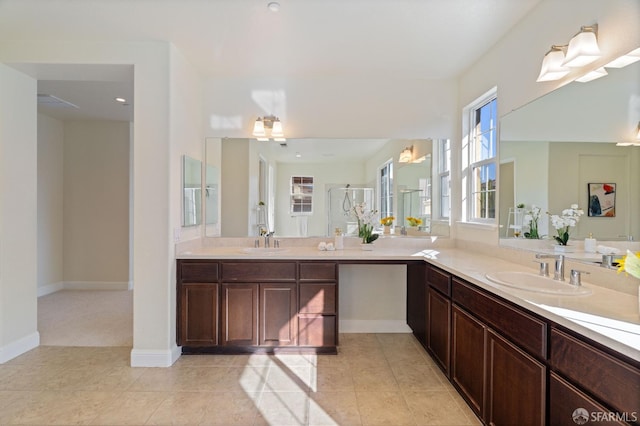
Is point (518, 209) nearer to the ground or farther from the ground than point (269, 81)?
nearer to the ground

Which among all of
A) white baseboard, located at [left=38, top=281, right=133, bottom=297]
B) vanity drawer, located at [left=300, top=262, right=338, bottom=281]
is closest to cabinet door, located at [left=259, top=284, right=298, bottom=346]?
vanity drawer, located at [left=300, top=262, right=338, bottom=281]

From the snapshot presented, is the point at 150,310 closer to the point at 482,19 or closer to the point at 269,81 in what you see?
the point at 269,81

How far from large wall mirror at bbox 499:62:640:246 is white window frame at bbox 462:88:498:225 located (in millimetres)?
280

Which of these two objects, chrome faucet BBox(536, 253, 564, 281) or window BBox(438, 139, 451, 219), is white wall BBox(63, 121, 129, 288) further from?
chrome faucet BBox(536, 253, 564, 281)

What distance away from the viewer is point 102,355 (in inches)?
115

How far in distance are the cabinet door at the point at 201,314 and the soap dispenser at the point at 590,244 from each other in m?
2.61

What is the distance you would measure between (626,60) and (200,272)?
3059 millimetres

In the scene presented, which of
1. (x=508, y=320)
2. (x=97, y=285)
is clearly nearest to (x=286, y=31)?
(x=508, y=320)

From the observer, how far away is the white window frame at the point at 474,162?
110 inches

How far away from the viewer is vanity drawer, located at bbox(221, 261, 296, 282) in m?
2.87

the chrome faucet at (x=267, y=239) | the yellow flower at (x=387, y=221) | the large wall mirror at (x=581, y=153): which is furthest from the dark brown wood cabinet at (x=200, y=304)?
the large wall mirror at (x=581, y=153)

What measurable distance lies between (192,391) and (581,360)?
7.46 feet

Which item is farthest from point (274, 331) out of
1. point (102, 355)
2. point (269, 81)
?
point (269, 81)

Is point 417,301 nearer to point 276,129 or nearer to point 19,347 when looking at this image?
point 276,129
